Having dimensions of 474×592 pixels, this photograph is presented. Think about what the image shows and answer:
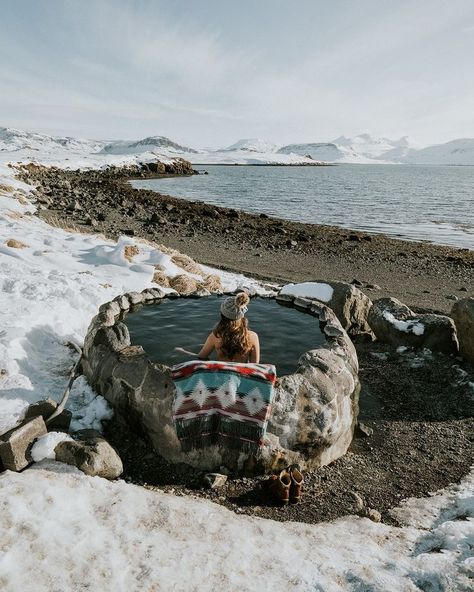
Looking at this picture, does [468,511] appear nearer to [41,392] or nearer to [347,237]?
[41,392]

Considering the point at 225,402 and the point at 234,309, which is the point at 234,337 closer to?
the point at 234,309

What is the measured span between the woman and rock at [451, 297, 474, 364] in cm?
579

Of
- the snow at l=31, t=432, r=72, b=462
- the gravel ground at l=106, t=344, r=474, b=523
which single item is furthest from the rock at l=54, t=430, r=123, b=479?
the gravel ground at l=106, t=344, r=474, b=523

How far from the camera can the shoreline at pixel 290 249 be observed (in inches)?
727

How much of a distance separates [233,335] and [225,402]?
1.13 metres

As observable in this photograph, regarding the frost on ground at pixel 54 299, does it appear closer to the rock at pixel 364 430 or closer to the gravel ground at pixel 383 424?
the gravel ground at pixel 383 424

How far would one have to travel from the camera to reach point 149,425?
6.54m

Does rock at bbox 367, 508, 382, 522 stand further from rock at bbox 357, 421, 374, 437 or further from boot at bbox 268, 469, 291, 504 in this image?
rock at bbox 357, 421, 374, 437

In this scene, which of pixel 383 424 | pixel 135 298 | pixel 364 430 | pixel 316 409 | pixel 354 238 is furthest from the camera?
pixel 354 238

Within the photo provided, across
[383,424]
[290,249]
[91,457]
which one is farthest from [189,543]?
[290,249]

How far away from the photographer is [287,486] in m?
5.80

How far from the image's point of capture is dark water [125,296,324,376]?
325 inches

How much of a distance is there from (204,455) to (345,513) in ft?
6.92

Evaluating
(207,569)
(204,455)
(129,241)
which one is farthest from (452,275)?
(207,569)
